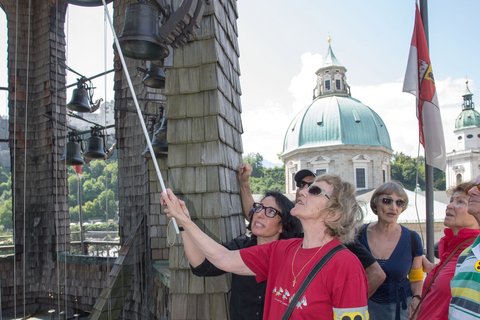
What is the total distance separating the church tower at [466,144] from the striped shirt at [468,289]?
57.3m

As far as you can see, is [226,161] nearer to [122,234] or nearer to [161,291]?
[161,291]

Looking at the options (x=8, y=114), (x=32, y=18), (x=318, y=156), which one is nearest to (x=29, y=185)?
(x=8, y=114)

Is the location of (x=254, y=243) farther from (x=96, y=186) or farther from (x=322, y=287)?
(x=96, y=186)

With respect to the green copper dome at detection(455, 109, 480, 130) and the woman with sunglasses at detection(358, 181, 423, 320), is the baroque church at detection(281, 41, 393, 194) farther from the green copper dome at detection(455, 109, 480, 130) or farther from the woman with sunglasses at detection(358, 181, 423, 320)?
the woman with sunglasses at detection(358, 181, 423, 320)

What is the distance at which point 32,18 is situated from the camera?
9.01 metres

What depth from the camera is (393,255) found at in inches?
101

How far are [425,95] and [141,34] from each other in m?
2.90

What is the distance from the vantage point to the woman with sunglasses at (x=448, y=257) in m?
1.84

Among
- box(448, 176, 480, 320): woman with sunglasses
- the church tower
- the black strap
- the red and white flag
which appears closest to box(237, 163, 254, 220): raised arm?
the black strap

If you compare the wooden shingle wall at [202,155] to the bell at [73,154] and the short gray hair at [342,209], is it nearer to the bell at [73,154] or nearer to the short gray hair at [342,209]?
the short gray hair at [342,209]

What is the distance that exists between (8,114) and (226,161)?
8.28 meters

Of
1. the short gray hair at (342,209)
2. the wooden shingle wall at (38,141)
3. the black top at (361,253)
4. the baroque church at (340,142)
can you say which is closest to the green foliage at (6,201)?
the wooden shingle wall at (38,141)

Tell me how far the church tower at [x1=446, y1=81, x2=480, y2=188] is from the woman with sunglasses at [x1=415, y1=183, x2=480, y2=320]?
56.2m

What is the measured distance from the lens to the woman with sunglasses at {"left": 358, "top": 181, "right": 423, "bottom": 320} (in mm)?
2547
